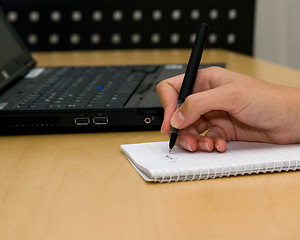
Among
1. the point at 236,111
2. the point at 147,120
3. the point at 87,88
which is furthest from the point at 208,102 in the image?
the point at 87,88

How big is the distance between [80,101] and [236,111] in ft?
0.83

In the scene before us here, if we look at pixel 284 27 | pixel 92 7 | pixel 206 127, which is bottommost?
pixel 284 27

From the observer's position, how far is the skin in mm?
565

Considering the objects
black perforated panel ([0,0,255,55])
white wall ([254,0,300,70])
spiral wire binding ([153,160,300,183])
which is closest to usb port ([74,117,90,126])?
spiral wire binding ([153,160,300,183])

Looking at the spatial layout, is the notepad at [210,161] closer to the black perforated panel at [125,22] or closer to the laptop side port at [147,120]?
the laptop side port at [147,120]

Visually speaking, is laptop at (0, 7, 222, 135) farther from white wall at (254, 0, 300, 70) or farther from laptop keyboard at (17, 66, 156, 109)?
white wall at (254, 0, 300, 70)

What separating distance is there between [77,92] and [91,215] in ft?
1.24

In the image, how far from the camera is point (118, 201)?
18.1 inches

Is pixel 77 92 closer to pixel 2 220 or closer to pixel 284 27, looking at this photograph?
pixel 2 220

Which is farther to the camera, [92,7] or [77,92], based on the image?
[92,7]

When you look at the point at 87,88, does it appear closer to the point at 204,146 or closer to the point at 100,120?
the point at 100,120

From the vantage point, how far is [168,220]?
41cm

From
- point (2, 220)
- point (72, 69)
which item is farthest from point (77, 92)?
point (2, 220)

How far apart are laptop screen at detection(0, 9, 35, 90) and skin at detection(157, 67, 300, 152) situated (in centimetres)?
39
